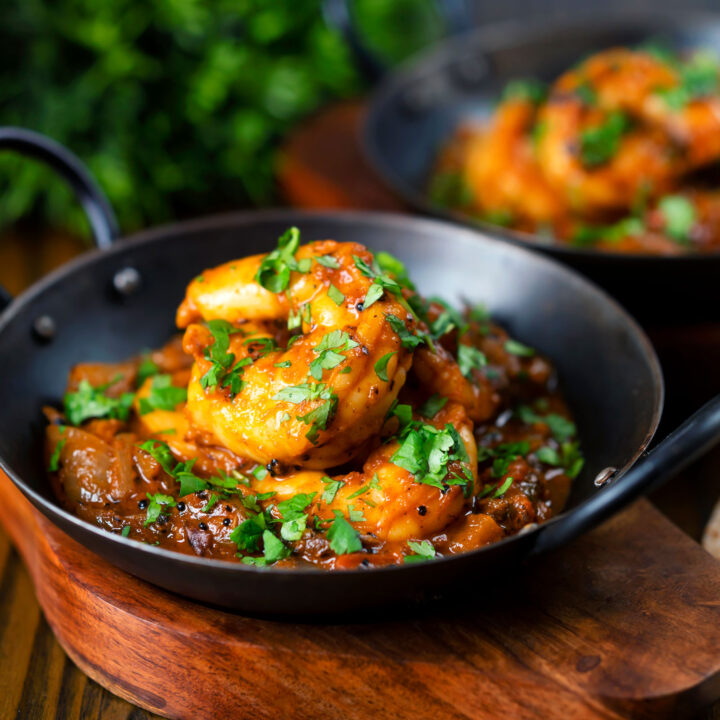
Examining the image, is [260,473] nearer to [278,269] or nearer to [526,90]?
[278,269]

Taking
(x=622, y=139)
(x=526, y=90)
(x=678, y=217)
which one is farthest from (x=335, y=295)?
(x=526, y=90)

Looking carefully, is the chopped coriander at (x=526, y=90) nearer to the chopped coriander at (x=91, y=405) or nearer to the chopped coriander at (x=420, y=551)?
the chopped coriander at (x=91, y=405)

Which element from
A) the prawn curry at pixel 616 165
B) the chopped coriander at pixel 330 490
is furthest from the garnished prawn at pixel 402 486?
the prawn curry at pixel 616 165

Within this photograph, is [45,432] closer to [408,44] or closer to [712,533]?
[712,533]

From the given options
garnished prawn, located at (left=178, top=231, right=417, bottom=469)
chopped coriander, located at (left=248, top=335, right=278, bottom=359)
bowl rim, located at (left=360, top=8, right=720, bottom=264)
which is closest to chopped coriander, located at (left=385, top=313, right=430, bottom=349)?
garnished prawn, located at (left=178, top=231, right=417, bottom=469)

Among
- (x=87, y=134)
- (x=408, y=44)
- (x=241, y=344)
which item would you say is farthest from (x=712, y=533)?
(x=408, y=44)

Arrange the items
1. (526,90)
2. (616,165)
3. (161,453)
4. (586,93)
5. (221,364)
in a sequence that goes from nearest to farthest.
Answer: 1. (221,364)
2. (161,453)
3. (616,165)
4. (586,93)
5. (526,90)
